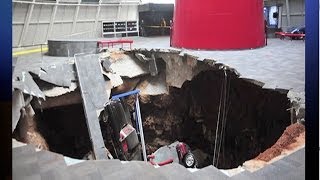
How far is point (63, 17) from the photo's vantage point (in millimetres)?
9102

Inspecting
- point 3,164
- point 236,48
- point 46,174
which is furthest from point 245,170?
point 236,48

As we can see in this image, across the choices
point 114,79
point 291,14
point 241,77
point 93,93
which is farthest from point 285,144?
point 291,14

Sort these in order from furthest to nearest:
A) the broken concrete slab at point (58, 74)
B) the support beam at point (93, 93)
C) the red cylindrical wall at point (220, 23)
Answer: the red cylindrical wall at point (220, 23)
the support beam at point (93, 93)
the broken concrete slab at point (58, 74)

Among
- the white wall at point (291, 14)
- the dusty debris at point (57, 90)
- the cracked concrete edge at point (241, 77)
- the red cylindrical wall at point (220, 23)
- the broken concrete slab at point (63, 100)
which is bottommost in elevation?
the broken concrete slab at point (63, 100)

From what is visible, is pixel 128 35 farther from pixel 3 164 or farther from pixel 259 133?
pixel 3 164

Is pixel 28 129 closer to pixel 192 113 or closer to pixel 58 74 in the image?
pixel 58 74

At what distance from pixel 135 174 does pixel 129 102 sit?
5895 mm

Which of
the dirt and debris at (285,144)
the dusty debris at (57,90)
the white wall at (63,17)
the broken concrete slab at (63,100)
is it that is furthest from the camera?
the broken concrete slab at (63,100)

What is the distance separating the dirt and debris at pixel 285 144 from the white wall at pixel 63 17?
2717 mm

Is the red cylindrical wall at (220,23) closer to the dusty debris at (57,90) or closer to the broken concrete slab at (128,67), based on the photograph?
the broken concrete slab at (128,67)

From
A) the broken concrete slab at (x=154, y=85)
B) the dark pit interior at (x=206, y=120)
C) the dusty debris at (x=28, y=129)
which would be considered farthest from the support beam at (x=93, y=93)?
the broken concrete slab at (x=154, y=85)

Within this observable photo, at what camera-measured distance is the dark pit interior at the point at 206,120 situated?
700 centimetres

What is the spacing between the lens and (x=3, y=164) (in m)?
2.00

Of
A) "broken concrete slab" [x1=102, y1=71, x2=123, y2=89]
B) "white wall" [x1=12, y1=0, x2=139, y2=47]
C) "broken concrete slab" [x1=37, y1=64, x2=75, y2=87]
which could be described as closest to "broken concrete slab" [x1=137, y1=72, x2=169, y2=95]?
"broken concrete slab" [x1=102, y1=71, x2=123, y2=89]
